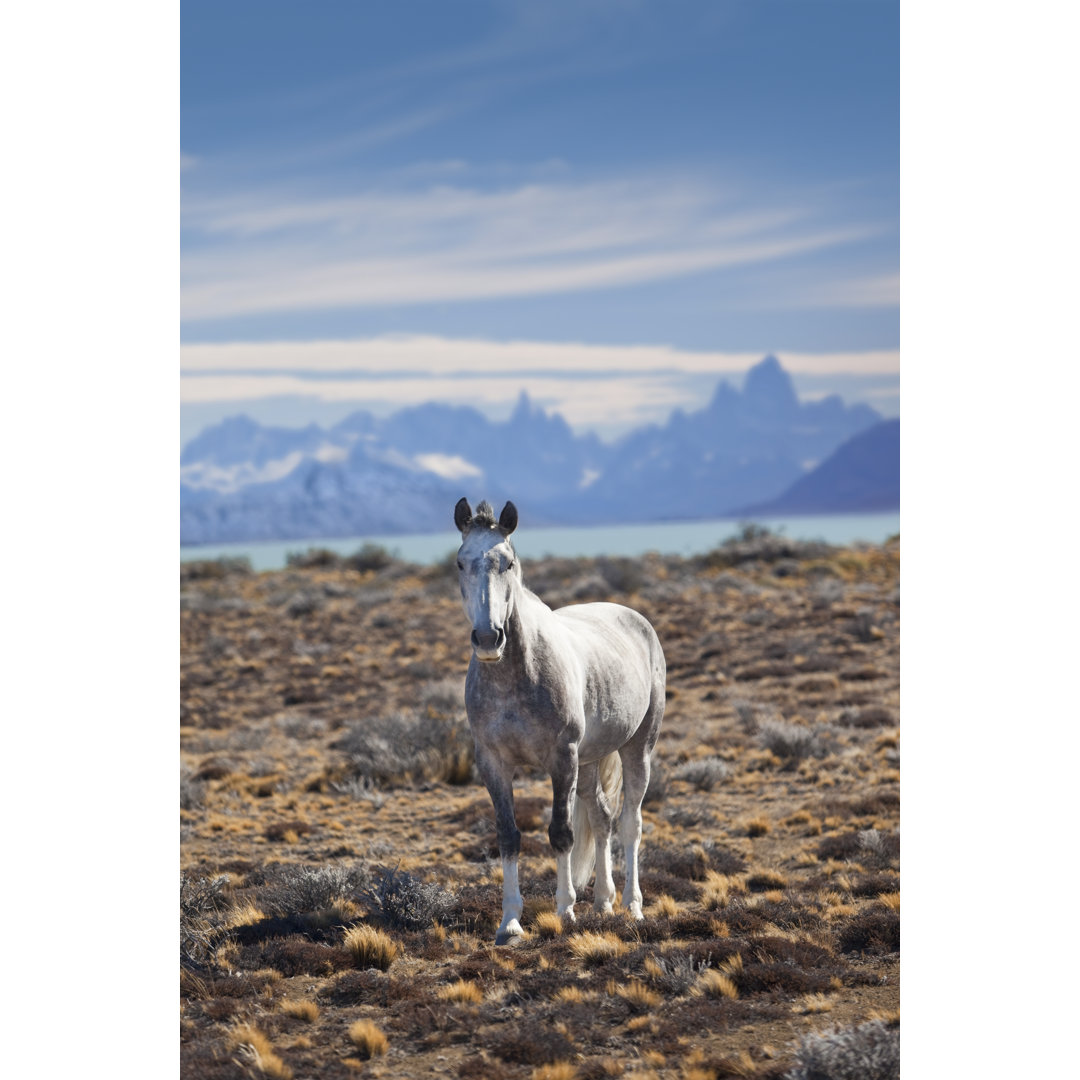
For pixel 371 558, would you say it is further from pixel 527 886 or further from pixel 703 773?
pixel 527 886

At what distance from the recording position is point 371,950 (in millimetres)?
5930

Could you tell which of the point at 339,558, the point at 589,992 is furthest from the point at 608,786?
the point at 339,558

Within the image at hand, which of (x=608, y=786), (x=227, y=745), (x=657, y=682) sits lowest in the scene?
(x=227, y=745)

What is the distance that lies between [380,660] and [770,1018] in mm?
17457

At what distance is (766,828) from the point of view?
31.7ft

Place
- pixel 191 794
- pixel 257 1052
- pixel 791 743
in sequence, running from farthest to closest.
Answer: pixel 791 743 < pixel 191 794 < pixel 257 1052

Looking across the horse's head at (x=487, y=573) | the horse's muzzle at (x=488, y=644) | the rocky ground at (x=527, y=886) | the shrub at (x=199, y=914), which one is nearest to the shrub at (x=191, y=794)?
the rocky ground at (x=527, y=886)

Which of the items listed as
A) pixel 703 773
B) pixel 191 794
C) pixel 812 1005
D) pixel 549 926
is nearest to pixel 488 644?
pixel 549 926

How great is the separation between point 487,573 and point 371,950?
8.29ft

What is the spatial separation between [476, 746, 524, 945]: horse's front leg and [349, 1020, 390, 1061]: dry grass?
123 cm

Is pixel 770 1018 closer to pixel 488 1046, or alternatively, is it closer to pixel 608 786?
pixel 488 1046

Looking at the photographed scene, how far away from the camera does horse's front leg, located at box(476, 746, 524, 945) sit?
578cm

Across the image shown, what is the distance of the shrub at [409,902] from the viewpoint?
6.57 metres

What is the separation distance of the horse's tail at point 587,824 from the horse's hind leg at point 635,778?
71mm
